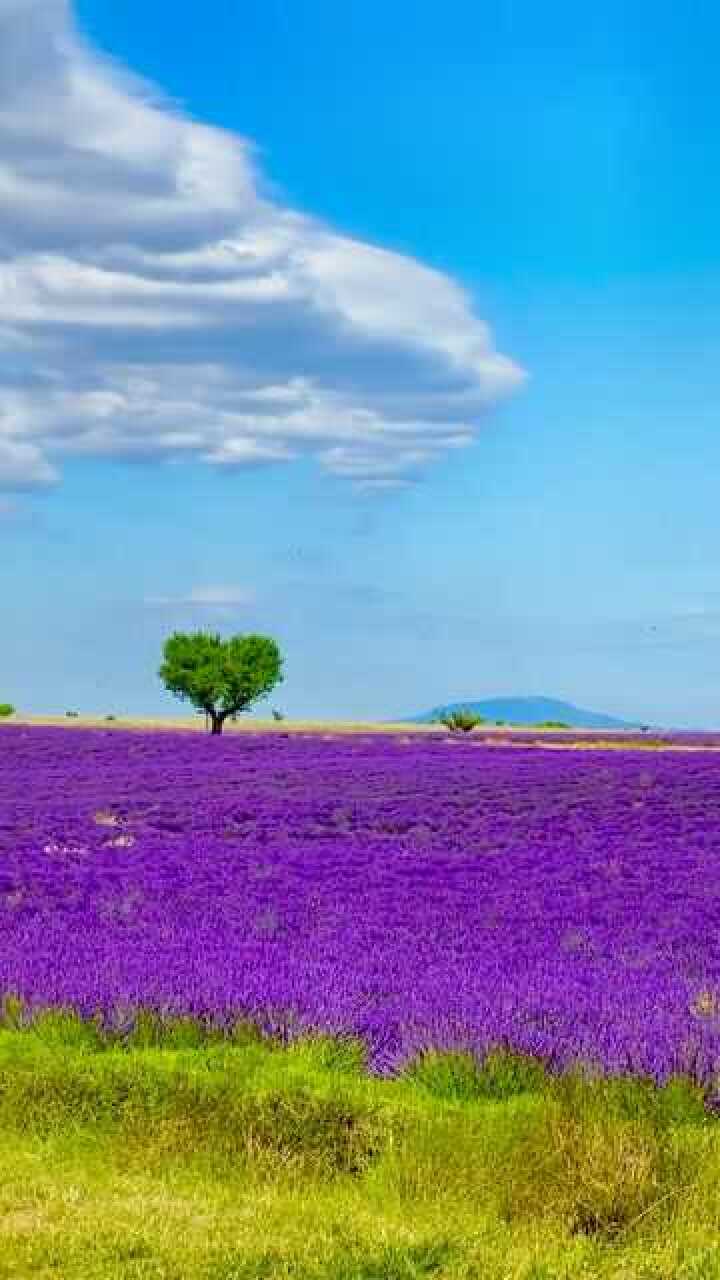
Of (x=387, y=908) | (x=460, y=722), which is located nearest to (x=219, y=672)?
(x=460, y=722)

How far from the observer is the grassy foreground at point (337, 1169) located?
6.55 m

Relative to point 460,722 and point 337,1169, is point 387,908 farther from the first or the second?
point 460,722

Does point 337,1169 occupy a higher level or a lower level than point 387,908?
lower

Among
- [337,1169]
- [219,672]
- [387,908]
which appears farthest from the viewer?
Answer: [219,672]

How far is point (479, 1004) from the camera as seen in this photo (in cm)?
948

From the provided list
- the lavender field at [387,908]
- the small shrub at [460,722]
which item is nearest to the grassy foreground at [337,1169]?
the lavender field at [387,908]

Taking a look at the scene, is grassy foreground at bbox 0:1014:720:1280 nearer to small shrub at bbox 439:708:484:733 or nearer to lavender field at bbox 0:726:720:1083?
lavender field at bbox 0:726:720:1083

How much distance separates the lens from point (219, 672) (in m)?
86.2

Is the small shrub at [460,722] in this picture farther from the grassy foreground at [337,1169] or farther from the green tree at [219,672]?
the grassy foreground at [337,1169]

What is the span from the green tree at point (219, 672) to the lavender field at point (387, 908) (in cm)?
4961

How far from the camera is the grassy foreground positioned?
21.5 ft

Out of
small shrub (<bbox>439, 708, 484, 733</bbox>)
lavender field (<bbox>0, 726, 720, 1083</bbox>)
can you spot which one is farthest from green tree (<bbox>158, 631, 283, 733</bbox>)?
lavender field (<bbox>0, 726, 720, 1083</bbox>)

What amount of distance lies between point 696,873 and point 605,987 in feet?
30.7

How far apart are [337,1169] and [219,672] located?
78703 millimetres
